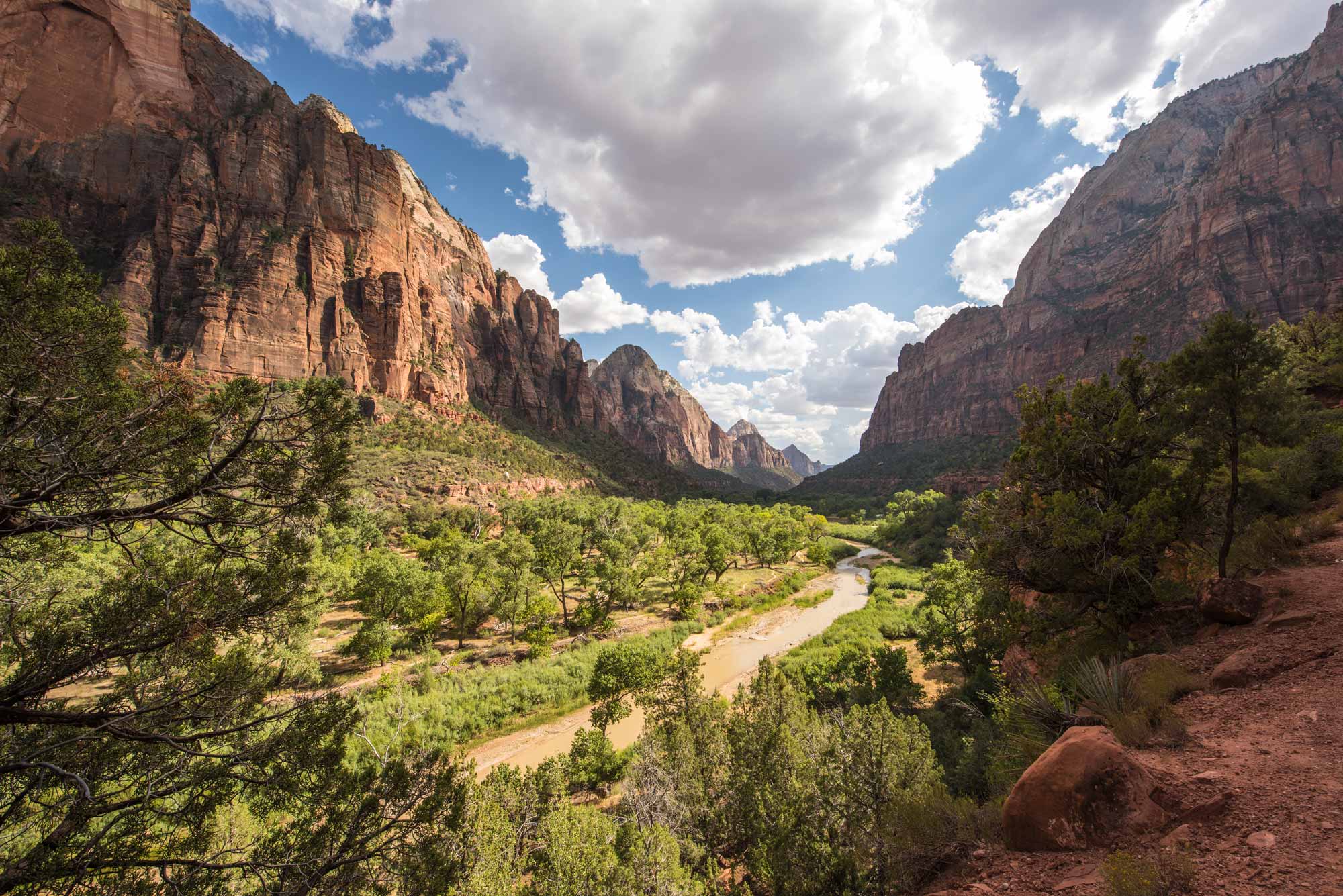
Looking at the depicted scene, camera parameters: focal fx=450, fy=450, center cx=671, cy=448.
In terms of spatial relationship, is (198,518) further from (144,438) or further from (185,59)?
(185,59)

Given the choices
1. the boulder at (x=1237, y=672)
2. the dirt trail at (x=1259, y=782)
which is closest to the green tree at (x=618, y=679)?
the dirt trail at (x=1259, y=782)

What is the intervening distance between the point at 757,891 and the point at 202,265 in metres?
92.2

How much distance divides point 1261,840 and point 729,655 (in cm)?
2652

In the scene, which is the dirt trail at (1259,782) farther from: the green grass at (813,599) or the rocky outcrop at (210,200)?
the rocky outcrop at (210,200)

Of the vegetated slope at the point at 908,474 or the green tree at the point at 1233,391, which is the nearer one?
the green tree at the point at 1233,391

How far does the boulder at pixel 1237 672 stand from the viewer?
19.9 ft

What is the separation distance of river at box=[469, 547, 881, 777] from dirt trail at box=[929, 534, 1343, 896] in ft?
46.1

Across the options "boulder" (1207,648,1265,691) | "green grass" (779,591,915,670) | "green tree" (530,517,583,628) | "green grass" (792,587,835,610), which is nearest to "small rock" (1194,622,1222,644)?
"boulder" (1207,648,1265,691)

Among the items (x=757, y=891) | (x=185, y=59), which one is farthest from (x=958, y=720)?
(x=185, y=59)

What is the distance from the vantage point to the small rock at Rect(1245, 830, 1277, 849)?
353 centimetres

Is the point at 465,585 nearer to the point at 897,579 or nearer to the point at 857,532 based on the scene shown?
the point at 897,579

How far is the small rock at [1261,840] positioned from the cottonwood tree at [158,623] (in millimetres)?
8883

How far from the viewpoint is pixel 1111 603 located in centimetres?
916

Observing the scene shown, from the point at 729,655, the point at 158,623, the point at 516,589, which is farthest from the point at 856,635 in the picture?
the point at 158,623
